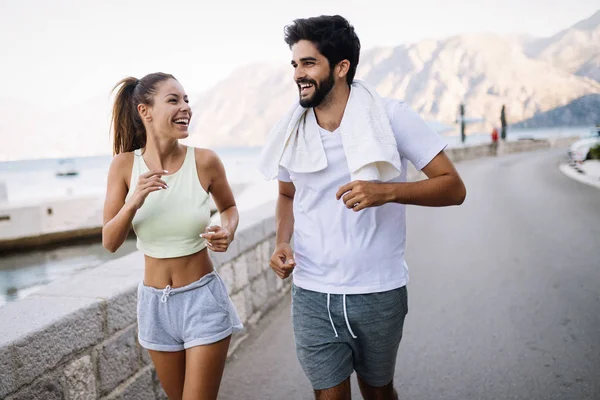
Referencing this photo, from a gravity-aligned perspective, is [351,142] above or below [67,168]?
above

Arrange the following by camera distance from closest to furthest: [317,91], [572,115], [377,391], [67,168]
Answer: [317,91], [377,391], [67,168], [572,115]

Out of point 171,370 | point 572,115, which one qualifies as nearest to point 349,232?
point 171,370

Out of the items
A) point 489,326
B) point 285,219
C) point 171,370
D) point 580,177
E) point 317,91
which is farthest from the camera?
point 580,177

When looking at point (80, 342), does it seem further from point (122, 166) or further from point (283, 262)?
point (283, 262)

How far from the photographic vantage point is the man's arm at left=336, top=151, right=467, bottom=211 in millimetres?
1897

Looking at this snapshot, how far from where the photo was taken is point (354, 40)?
86.5 inches

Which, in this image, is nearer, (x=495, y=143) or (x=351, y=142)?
(x=351, y=142)

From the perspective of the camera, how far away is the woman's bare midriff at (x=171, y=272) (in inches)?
89.5

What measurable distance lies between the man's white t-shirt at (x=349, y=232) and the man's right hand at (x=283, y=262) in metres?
0.09

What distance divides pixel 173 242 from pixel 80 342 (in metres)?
0.69

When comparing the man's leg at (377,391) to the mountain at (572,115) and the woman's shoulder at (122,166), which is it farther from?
the mountain at (572,115)

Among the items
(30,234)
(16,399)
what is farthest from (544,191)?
(30,234)

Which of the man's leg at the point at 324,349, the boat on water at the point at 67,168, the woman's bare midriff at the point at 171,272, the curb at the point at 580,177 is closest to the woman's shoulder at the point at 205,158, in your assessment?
the woman's bare midriff at the point at 171,272

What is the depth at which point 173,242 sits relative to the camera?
7.50ft
